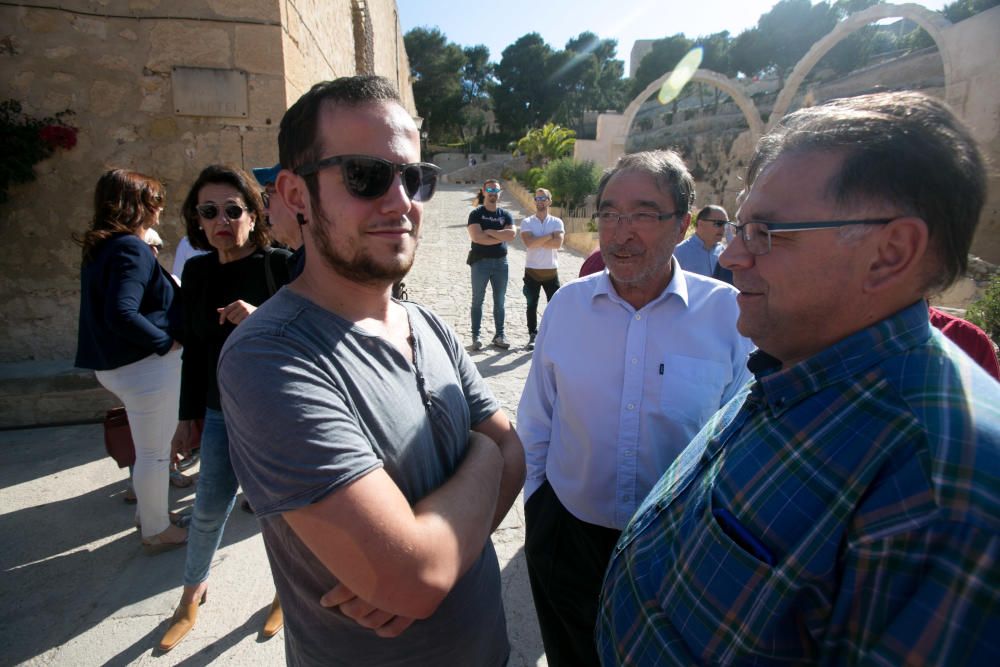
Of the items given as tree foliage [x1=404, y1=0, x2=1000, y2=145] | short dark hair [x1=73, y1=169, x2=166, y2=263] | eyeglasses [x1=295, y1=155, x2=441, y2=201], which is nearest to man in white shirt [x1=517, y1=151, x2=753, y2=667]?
eyeglasses [x1=295, y1=155, x2=441, y2=201]

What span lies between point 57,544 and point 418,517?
10.1 ft

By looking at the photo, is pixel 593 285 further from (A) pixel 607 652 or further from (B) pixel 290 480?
(B) pixel 290 480

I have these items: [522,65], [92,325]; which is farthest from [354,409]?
[522,65]

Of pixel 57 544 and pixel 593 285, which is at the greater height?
pixel 593 285

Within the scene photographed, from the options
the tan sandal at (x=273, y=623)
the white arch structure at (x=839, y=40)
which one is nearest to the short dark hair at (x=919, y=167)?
the tan sandal at (x=273, y=623)

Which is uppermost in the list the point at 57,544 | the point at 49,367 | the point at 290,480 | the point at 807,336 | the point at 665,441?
the point at 807,336

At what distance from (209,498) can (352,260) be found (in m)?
1.69

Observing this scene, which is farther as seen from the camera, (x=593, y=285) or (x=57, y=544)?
(x=57, y=544)

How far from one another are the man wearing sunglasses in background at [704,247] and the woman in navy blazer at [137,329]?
12.1ft

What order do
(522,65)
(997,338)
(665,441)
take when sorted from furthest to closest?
(522,65)
(997,338)
(665,441)

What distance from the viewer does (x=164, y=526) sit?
9.12ft

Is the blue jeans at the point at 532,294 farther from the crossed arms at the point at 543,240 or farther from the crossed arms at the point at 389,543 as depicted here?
the crossed arms at the point at 389,543

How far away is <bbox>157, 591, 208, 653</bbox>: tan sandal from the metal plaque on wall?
4.15 meters

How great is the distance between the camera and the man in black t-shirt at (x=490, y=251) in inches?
233
